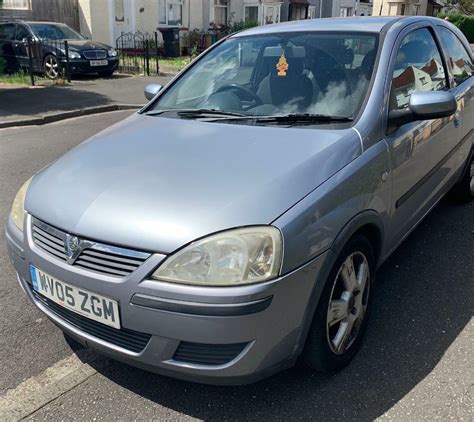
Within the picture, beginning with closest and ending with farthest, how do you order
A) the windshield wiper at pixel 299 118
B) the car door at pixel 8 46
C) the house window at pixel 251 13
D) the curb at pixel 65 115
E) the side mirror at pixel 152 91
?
the windshield wiper at pixel 299 118
the side mirror at pixel 152 91
the curb at pixel 65 115
the car door at pixel 8 46
the house window at pixel 251 13

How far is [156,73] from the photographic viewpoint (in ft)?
51.1

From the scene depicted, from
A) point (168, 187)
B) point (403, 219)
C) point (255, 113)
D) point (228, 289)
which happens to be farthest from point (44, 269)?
point (403, 219)

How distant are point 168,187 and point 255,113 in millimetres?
999

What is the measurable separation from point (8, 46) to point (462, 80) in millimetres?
13539

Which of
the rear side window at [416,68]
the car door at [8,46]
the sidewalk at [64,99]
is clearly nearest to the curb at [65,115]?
the sidewalk at [64,99]

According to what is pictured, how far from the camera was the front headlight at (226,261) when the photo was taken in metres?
1.98

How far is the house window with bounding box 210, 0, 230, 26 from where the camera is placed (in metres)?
24.7

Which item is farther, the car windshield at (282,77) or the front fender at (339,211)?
the car windshield at (282,77)

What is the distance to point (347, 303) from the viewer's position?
8.23ft

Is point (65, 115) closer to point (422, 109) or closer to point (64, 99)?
point (64, 99)

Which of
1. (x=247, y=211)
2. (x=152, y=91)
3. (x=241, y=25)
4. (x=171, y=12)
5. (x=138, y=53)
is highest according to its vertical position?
(x=171, y=12)

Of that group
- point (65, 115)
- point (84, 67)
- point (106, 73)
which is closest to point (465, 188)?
point (65, 115)

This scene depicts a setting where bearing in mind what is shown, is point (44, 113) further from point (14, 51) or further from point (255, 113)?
point (255, 113)

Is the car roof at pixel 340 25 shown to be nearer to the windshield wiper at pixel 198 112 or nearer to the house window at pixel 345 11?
the windshield wiper at pixel 198 112
